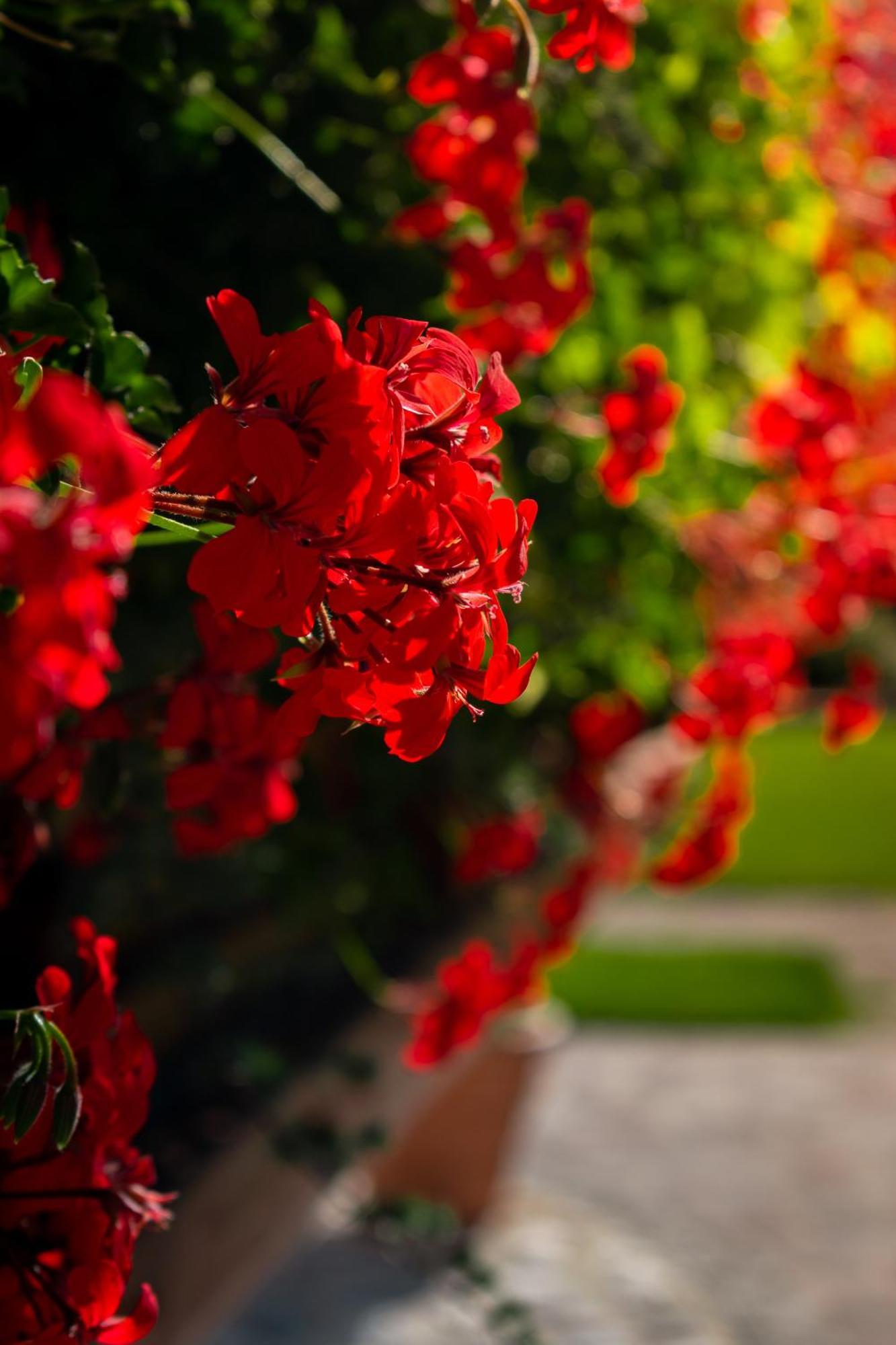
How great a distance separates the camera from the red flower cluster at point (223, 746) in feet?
2.62

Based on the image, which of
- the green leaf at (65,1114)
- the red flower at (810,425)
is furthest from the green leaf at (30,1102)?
the red flower at (810,425)

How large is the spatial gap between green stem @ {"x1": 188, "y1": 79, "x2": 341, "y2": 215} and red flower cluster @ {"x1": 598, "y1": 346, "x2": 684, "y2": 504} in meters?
0.30

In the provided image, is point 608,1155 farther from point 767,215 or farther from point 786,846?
point 786,846

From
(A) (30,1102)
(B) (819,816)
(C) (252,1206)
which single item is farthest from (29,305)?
(B) (819,816)

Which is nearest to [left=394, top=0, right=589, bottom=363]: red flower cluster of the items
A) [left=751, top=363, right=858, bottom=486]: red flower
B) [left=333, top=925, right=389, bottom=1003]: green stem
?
[left=751, top=363, right=858, bottom=486]: red flower

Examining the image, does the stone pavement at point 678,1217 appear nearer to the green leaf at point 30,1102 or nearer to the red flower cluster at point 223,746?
the red flower cluster at point 223,746

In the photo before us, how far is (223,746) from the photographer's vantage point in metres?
0.82

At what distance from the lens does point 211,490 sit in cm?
50

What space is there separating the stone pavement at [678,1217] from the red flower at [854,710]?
100 centimetres

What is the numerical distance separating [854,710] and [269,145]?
3.29ft

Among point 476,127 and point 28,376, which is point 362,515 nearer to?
point 28,376

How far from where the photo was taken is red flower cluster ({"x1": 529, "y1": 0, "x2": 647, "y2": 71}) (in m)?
0.69

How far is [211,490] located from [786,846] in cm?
788

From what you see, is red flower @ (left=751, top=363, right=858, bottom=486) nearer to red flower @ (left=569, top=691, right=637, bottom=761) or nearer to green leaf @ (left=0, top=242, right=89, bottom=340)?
red flower @ (left=569, top=691, right=637, bottom=761)
